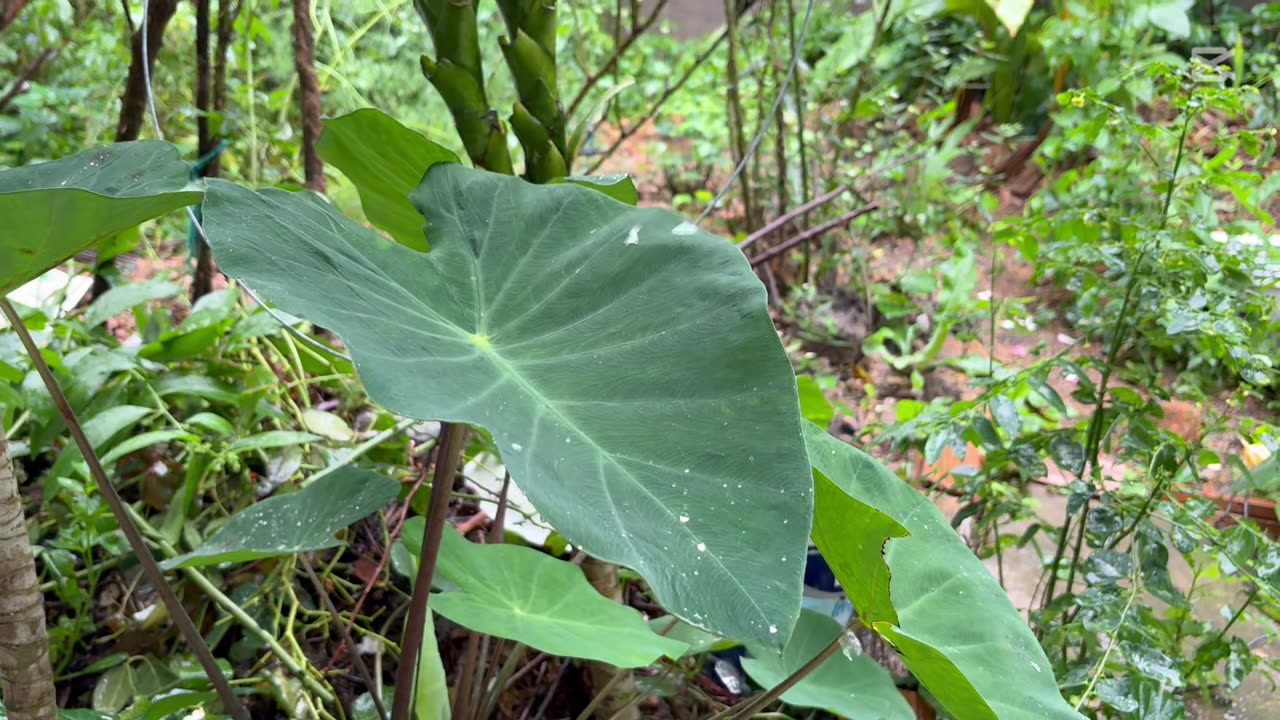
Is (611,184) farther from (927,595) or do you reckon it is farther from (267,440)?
(267,440)

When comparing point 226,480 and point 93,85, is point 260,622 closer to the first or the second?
point 226,480

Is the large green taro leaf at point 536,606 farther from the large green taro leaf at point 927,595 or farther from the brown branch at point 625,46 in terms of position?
the brown branch at point 625,46

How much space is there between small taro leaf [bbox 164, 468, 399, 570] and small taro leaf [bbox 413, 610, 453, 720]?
13cm

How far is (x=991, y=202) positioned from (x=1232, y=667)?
1.88 metres

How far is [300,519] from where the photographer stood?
31.6 inches

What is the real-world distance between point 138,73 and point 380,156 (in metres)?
0.76

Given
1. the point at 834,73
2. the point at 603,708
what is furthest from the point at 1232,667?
the point at 834,73

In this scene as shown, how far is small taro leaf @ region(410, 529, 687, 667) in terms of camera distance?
2.26ft

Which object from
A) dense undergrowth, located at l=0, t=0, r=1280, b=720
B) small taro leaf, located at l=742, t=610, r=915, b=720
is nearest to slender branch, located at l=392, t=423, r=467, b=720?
dense undergrowth, located at l=0, t=0, r=1280, b=720

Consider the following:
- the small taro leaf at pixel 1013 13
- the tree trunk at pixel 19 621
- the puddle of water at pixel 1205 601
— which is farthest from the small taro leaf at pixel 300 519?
the small taro leaf at pixel 1013 13

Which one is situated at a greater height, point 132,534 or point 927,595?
point 132,534

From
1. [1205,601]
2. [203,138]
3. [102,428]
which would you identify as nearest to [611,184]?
[102,428]

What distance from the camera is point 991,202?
8.29 feet

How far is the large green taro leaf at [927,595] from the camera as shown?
1.91 ft
